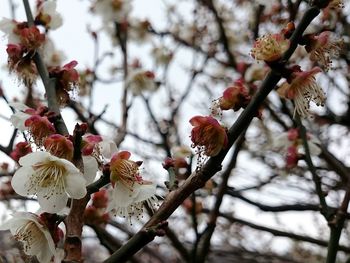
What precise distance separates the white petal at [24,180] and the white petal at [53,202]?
5cm

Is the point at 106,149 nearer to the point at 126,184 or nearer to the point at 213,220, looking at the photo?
the point at 126,184

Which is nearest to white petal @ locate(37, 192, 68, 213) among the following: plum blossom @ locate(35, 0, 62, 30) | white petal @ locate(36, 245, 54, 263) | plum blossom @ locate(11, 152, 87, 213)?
plum blossom @ locate(11, 152, 87, 213)

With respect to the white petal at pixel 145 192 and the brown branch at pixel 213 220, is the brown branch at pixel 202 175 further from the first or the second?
the brown branch at pixel 213 220

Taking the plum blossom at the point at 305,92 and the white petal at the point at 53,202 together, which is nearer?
the white petal at the point at 53,202

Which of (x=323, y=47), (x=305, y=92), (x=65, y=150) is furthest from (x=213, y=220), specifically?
(x=65, y=150)

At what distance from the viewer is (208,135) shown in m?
1.33

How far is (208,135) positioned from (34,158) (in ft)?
1.56

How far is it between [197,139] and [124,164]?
0.72 ft

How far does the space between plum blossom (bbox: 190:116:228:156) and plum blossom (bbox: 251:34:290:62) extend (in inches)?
8.6

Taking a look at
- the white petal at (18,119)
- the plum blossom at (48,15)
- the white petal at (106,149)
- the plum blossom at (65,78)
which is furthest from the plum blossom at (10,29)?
the white petal at (106,149)

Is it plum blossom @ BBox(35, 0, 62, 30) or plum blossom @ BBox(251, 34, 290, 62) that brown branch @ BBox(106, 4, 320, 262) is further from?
plum blossom @ BBox(35, 0, 62, 30)

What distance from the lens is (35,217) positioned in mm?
1391

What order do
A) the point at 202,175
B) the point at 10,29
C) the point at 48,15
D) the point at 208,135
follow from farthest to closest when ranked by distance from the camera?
the point at 48,15 → the point at 10,29 → the point at 208,135 → the point at 202,175

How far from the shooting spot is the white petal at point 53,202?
4.46 ft
